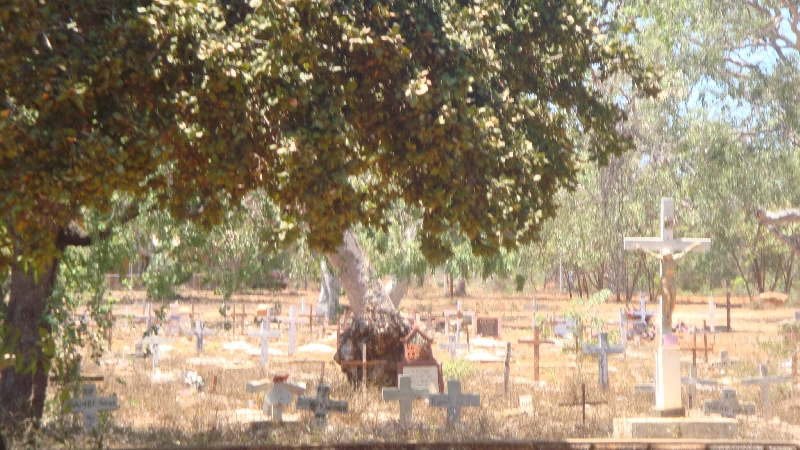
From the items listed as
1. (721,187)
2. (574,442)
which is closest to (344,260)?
(574,442)

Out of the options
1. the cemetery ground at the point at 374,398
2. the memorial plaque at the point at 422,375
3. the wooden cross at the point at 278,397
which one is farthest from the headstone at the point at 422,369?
the wooden cross at the point at 278,397

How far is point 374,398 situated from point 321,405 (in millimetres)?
3253

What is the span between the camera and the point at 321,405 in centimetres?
1293

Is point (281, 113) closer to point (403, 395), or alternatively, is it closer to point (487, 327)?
point (403, 395)

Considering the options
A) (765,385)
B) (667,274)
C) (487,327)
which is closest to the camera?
(765,385)

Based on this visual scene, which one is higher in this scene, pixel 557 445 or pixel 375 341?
pixel 375 341

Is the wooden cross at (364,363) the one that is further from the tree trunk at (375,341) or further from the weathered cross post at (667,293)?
the weathered cross post at (667,293)

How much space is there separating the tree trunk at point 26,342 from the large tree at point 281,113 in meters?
2.92

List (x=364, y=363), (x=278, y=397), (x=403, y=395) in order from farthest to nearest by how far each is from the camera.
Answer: (x=364, y=363)
(x=278, y=397)
(x=403, y=395)

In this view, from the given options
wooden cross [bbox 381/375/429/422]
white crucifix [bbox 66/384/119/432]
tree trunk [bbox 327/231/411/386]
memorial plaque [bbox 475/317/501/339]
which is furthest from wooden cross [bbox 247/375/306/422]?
memorial plaque [bbox 475/317/501/339]

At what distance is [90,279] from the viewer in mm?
13328

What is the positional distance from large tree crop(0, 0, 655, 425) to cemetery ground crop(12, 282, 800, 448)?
3.56m

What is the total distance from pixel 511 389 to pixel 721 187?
1247cm

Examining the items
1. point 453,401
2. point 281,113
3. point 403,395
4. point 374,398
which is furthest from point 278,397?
point 281,113
